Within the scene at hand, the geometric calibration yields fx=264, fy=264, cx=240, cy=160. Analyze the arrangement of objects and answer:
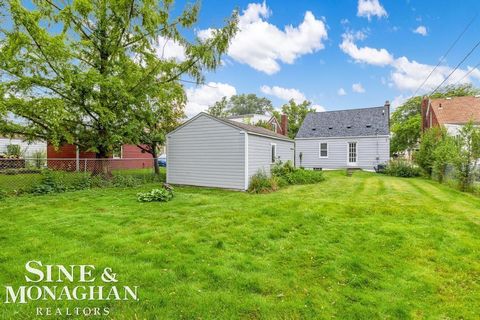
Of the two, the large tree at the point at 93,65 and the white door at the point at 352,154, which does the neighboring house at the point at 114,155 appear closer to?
the large tree at the point at 93,65

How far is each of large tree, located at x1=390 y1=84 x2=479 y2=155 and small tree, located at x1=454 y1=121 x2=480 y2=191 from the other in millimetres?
24494

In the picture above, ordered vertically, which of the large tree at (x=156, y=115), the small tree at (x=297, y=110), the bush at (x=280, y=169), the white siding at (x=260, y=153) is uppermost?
the small tree at (x=297, y=110)

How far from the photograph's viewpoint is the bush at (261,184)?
1102 centimetres

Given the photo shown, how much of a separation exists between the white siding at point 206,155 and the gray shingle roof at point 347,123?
14.0m

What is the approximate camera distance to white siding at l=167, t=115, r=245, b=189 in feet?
37.6

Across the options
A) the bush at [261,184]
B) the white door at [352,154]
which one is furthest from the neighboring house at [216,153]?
the white door at [352,154]

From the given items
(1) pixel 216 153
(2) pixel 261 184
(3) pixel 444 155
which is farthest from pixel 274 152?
(3) pixel 444 155

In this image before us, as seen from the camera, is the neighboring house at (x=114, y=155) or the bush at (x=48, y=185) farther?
the neighboring house at (x=114, y=155)

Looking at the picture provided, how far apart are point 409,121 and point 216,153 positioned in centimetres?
3131

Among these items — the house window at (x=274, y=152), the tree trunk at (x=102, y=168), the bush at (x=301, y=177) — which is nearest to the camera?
the tree trunk at (x=102, y=168)

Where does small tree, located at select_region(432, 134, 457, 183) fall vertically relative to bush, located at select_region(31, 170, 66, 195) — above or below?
above

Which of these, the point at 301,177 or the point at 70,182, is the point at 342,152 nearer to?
the point at 301,177

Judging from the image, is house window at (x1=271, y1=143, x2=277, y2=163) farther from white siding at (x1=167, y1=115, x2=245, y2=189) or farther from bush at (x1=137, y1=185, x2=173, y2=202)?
bush at (x1=137, y1=185, x2=173, y2=202)

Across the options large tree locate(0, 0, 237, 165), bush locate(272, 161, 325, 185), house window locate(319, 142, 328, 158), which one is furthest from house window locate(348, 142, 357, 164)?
large tree locate(0, 0, 237, 165)
